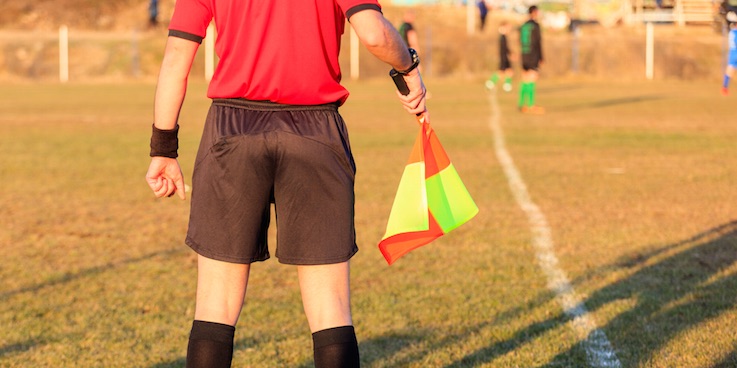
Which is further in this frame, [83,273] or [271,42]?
[83,273]

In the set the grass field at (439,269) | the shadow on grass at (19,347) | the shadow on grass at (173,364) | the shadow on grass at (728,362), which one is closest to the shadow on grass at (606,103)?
the grass field at (439,269)

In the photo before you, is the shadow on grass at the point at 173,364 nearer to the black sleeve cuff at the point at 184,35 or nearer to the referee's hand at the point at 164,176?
the referee's hand at the point at 164,176

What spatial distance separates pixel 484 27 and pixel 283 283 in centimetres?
5066

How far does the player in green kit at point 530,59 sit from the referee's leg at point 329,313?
22.1m

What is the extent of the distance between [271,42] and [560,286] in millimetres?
4149

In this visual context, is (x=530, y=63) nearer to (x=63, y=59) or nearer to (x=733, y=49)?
(x=733, y=49)

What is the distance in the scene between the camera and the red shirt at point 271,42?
3.48 metres

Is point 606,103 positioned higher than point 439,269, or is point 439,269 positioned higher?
point 439,269

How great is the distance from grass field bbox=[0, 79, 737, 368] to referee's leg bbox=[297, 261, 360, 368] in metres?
1.85

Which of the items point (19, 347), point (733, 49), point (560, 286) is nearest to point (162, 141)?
point (19, 347)

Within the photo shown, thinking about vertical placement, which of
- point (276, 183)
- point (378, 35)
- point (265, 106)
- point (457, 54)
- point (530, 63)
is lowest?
point (457, 54)

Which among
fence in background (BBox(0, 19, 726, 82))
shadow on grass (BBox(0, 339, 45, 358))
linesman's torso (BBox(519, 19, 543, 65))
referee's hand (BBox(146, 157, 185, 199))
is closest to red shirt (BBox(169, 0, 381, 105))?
referee's hand (BBox(146, 157, 185, 199))

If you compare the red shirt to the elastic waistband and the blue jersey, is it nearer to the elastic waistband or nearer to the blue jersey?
the elastic waistband

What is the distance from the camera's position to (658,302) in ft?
21.8
